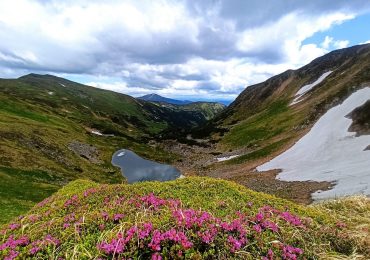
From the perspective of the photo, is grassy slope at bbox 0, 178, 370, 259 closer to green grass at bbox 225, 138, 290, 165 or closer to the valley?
the valley

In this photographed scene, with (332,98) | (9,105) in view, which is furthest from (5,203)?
(9,105)

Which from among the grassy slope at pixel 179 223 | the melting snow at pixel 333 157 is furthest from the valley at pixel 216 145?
the grassy slope at pixel 179 223

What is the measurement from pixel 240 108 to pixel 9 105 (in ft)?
368

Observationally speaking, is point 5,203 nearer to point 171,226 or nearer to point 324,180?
point 171,226

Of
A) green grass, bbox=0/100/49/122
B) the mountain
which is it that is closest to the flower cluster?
the mountain

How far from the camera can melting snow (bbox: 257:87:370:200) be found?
47331 millimetres

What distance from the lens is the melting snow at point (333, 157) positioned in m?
47.3

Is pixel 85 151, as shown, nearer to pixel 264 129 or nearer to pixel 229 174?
pixel 229 174

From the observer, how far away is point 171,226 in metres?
9.83

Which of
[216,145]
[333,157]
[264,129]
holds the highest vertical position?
[264,129]

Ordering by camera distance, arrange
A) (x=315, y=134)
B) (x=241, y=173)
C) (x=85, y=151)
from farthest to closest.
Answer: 1. (x=85, y=151)
2. (x=315, y=134)
3. (x=241, y=173)

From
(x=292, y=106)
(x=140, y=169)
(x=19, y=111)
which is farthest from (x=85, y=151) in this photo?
(x=292, y=106)

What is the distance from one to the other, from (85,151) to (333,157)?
71.1 meters

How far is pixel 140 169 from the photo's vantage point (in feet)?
359
